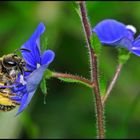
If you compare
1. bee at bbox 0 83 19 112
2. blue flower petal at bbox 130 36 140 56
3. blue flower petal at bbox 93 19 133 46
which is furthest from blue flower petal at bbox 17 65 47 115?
blue flower petal at bbox 130 36 140 56

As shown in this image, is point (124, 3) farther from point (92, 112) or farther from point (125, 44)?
point (125, 44)

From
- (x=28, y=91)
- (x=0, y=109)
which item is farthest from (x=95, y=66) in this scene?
(x=0, y=109)

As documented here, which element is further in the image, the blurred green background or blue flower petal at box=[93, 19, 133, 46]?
the blurred green background

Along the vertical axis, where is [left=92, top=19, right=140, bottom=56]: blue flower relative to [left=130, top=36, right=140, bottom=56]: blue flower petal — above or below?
above

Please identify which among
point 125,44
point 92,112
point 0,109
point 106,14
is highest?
point 125,44

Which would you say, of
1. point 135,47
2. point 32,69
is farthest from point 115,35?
point 32,69

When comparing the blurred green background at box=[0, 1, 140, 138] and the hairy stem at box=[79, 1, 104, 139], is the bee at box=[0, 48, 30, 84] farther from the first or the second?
the blurred green background at box=[0, 1, 140, 138]

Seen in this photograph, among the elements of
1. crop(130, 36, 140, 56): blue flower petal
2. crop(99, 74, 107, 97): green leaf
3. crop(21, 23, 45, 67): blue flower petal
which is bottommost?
crop(99, 74, 107, 97): green leaf
